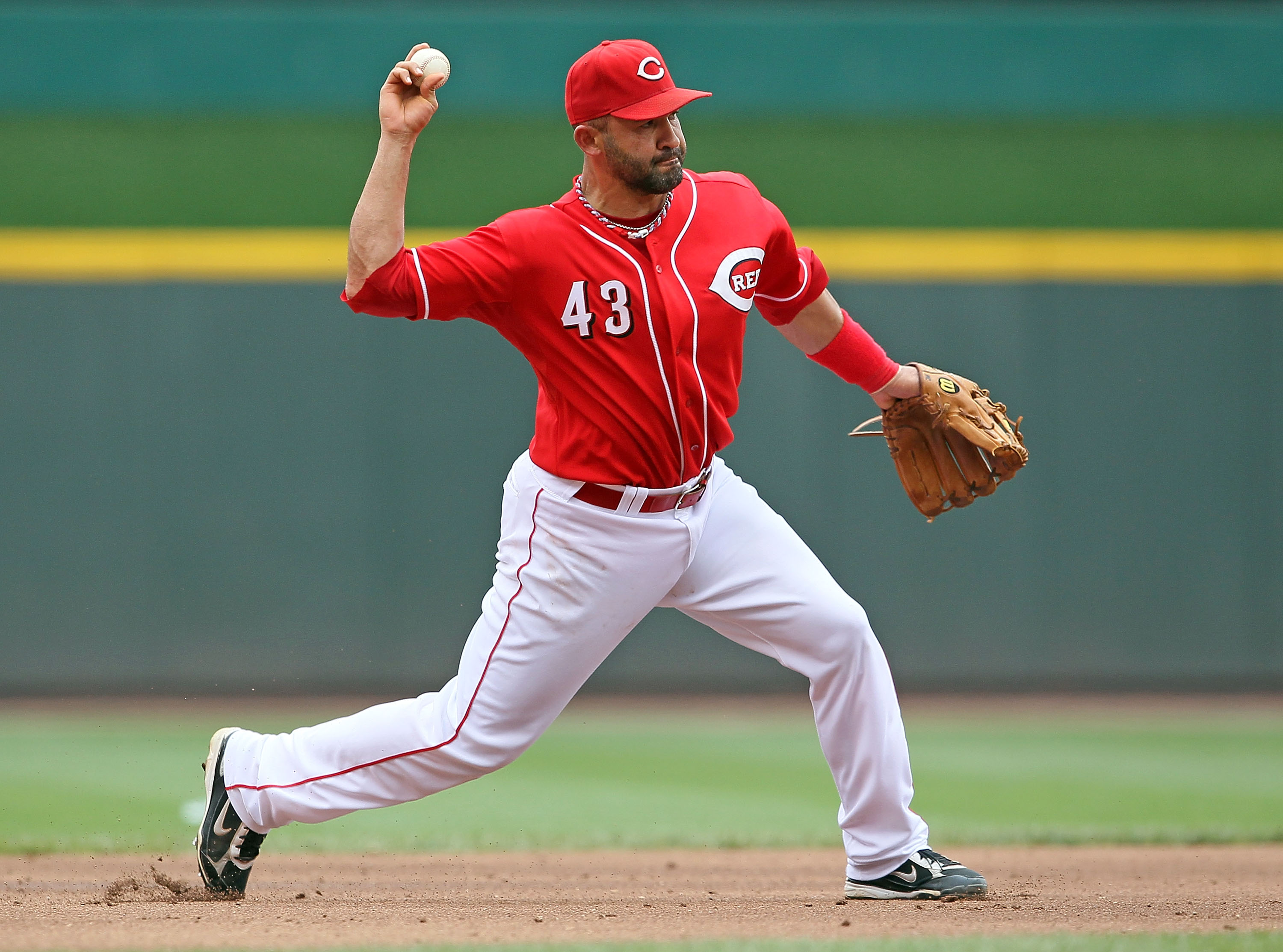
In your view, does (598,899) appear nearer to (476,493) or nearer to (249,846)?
(249,846)

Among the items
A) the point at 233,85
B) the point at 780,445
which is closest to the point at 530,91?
the point at 233,85

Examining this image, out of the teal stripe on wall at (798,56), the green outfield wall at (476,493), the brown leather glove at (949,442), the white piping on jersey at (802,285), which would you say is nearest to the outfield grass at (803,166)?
the teal stripe on wall at (798,56)

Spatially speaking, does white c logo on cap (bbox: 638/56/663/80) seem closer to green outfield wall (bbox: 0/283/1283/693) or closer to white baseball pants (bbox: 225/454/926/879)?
white baseball pants (bbox: 225/454/926/879)

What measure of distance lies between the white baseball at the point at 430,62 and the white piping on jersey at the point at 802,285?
0.87 metres

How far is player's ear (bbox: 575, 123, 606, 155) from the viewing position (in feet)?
9.65

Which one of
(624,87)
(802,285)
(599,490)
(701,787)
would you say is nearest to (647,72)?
(624,87)

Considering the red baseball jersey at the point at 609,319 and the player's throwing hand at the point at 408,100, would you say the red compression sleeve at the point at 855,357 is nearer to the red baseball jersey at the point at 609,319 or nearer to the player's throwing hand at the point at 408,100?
the red baseball jersey at the point at 609,319

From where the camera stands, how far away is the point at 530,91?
305 inches

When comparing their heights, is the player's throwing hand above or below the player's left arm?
above

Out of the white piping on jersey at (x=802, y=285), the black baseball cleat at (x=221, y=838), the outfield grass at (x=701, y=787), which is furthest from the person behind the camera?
the outfield grass at (x=701, y=787)

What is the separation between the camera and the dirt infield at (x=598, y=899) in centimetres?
278

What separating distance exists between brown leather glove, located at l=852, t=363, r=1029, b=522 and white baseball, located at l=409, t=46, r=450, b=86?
4.37 feet

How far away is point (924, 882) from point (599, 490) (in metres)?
1.12

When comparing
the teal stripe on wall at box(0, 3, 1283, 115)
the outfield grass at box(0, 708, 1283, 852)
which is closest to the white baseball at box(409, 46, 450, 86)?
the outfield grass at box(0, 708, 1283, 852)
